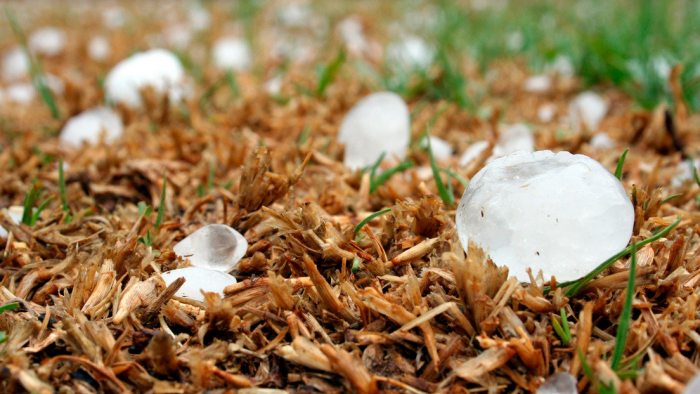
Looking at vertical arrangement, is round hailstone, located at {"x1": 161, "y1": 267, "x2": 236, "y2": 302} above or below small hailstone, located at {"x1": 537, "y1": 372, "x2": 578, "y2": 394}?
above

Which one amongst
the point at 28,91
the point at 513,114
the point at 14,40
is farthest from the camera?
the point at 14,40

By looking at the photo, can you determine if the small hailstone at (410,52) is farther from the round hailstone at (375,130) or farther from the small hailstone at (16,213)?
the small hailstone at (16,213)

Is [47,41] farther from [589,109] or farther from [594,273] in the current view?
[594,273]

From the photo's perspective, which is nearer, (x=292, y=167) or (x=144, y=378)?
(x=144, y=378)

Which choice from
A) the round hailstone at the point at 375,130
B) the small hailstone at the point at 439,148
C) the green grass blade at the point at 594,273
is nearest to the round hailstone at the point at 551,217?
the green grass blade at the point at 594,273

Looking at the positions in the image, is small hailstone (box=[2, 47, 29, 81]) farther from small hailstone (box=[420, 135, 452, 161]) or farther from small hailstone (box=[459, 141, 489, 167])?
small hailstone (box=[459, 141, 489, 167])

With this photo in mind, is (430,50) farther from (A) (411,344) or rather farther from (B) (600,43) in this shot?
(A) (411,344)

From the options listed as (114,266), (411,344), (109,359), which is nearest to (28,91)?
(114,266)

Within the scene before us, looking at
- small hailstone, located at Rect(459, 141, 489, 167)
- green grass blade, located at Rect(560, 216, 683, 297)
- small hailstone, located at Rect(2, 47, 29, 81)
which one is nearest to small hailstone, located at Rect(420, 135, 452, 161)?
→ small hailstone, located at Rect(459, 141, 489, 167)
